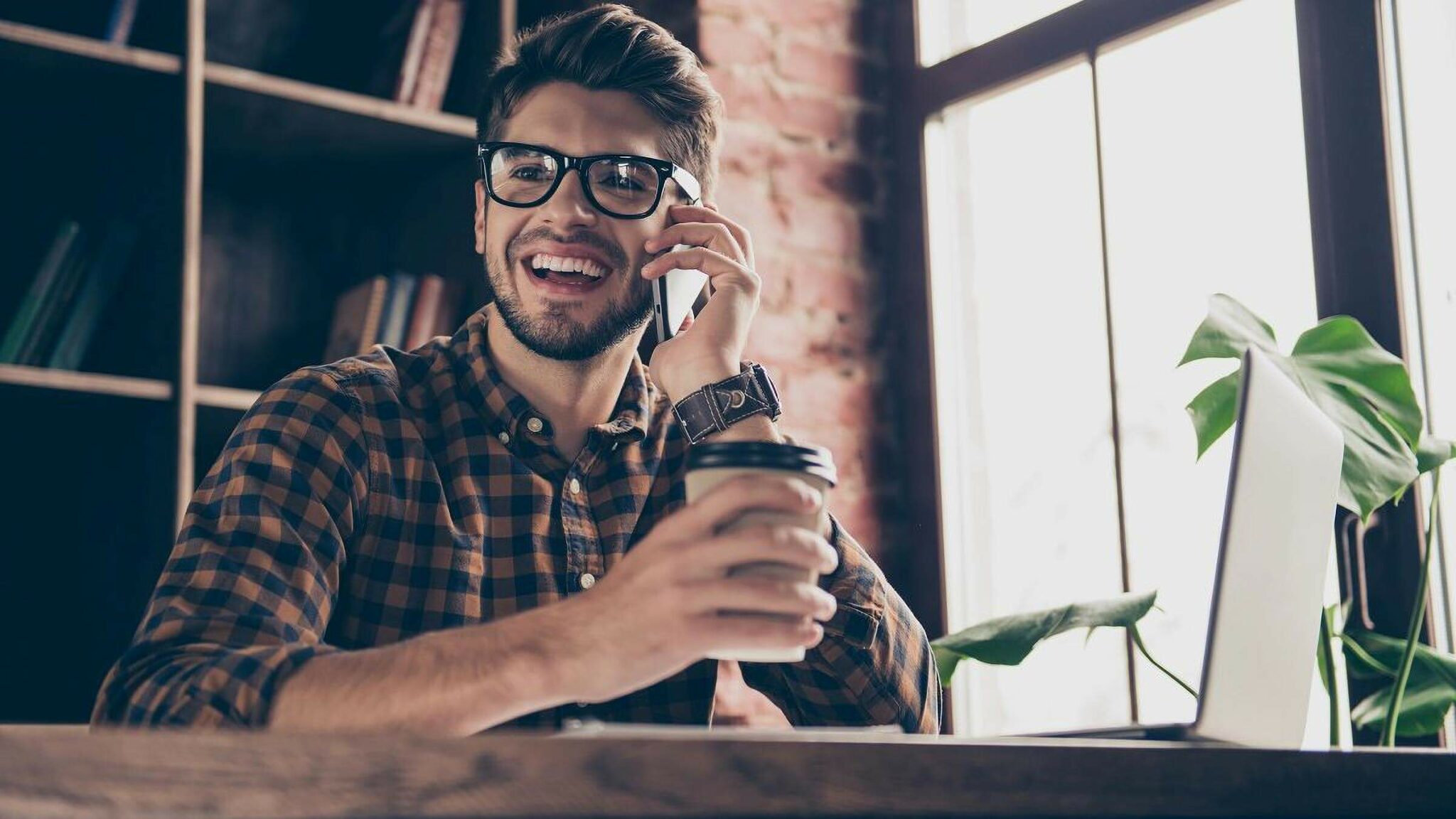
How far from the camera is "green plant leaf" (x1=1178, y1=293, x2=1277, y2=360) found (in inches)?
65.8

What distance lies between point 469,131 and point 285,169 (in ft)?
1.32

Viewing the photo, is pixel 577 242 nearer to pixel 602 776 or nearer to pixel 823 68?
pixel 602 776

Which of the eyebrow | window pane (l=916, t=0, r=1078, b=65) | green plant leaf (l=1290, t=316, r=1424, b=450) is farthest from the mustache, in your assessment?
window pane (l=916, t=0, r=1078, b=65)

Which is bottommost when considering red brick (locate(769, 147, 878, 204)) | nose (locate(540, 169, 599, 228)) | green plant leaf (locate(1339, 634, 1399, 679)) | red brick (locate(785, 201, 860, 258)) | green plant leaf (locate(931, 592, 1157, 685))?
green plant leaf (locate(1339, 634, 1399, 679))

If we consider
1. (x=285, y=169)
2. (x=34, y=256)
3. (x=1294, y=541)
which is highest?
(x=285, y=169)

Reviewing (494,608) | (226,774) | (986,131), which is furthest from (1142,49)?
(226,774)

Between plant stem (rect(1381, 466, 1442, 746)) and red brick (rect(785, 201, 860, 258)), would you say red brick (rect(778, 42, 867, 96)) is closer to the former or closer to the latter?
red brick (rect(785, 201, 860, 258))

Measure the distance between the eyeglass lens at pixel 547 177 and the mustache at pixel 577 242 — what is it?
38mm

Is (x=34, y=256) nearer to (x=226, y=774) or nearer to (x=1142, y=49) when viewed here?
(x=1142, y=49)

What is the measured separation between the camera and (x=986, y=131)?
2.78 meters

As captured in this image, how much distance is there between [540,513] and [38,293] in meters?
1.17

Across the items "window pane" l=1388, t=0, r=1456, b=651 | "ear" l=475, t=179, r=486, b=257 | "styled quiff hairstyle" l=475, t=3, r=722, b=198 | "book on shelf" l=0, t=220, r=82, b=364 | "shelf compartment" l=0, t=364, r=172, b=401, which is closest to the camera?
"styled quiff hairstyle" l=475, t=3, r=722, b=198

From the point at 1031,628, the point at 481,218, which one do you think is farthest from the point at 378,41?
the point at 1031,628

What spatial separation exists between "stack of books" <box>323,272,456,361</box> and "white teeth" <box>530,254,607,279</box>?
92 centimetres
